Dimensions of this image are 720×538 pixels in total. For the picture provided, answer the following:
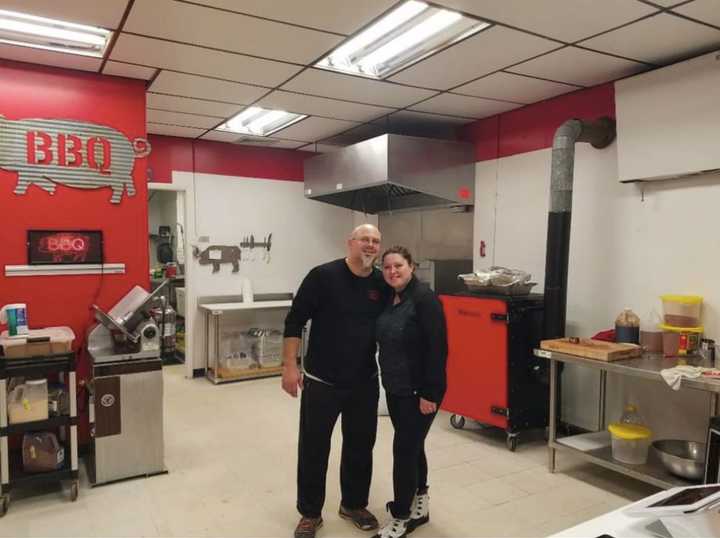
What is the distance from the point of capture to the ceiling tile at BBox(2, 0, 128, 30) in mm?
2547

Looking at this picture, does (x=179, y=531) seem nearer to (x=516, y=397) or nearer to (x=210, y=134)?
(x=516, y=397)

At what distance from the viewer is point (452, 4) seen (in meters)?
2.56

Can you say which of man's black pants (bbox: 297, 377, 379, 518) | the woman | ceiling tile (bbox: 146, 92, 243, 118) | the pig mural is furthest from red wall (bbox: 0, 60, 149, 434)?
the woman

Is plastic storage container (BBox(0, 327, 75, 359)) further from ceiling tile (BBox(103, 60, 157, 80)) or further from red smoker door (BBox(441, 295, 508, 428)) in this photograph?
red smoker door (BBox(441, 295, 508, 428))

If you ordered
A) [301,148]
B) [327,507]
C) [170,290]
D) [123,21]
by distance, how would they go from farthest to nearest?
[170,290]
[301,148]
[327,507]
[123,21]

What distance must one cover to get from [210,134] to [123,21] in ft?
9.11

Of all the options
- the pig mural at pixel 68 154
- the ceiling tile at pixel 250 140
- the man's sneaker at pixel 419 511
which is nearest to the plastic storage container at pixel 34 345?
the pig mural at pixel 68 154

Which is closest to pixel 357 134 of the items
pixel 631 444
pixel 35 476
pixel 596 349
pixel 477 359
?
pixel 477 359

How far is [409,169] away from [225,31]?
2.10 meters

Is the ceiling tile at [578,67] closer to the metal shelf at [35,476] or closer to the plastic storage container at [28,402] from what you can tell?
the plastic storage container at [28,402]

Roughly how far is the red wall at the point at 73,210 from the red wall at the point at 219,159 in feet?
6.40

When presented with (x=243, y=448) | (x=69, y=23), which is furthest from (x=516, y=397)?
(x=69, y=23)

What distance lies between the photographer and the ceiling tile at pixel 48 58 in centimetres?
314

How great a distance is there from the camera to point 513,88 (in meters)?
3.87
